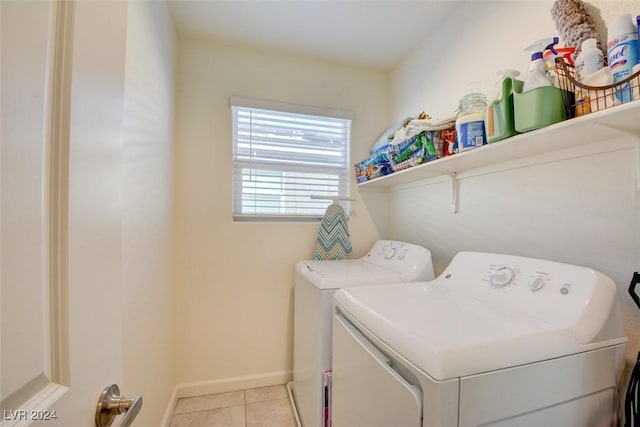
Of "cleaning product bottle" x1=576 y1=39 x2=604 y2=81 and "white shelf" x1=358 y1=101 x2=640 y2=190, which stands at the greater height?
"cleaning product bottle" x1=576 y1=39 x2=604 y2=81

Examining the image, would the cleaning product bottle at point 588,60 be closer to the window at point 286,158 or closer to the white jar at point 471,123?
the white jar at point 471,123

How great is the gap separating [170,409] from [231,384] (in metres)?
0.40

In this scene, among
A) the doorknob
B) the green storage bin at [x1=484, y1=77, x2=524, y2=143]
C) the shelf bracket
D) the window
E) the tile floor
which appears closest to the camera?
the doorknob

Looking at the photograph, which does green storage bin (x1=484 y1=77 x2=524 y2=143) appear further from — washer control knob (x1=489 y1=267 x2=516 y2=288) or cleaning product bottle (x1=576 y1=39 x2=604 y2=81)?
washer control knob (x1=489 y1=267 x2=516 y2=288)

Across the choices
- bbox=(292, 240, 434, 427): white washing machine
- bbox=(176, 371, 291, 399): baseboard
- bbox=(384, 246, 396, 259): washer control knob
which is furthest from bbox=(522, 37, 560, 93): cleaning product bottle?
bbox=(176, 371, 291, 399): baseboard

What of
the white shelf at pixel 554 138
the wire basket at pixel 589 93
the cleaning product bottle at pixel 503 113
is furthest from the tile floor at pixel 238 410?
the wire basket at pixel 589 93

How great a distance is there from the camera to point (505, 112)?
37.9 inches

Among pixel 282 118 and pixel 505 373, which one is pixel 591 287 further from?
pixel 282 118

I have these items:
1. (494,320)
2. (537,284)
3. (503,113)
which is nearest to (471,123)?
(503,113)

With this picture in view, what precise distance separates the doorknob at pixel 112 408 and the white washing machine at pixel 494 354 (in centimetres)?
59

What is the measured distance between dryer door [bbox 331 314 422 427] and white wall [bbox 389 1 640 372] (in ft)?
2.67

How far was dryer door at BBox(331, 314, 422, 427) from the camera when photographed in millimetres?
675

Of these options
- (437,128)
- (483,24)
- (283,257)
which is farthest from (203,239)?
(483,24)

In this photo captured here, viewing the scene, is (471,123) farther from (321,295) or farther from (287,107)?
(287,107)
